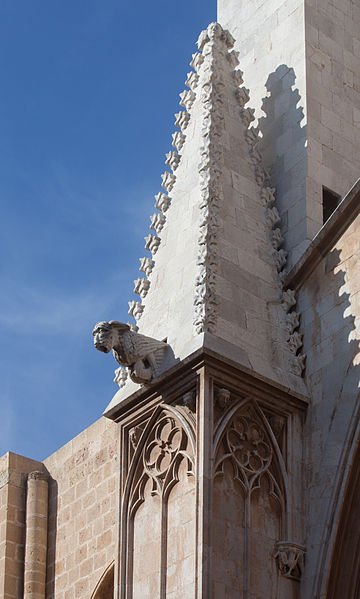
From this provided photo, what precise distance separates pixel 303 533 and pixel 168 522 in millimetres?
1181

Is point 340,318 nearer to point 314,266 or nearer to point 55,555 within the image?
point 314,266

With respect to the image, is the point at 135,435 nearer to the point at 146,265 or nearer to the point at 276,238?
the point at 146,265

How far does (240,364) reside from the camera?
1174 cm

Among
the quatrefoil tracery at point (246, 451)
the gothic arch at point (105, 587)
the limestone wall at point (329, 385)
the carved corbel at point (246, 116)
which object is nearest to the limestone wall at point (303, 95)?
the carved corbel at point (246, 116)

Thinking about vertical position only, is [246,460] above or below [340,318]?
below

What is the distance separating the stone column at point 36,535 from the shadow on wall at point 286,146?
4.54 meters

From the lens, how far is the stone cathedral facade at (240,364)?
11.4 metres

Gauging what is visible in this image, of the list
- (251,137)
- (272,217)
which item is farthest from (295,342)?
(251,137)

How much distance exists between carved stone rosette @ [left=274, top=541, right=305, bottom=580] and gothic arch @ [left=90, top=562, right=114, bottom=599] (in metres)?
3.25

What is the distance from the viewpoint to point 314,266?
12.9 m

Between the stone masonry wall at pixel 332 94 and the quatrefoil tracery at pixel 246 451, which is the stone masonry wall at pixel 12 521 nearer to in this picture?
the quatrefoil tracery at pixel 246 451

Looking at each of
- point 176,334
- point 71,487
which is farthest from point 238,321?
point 71,487

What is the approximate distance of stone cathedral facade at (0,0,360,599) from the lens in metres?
11.4

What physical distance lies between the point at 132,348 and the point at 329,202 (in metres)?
3.16
